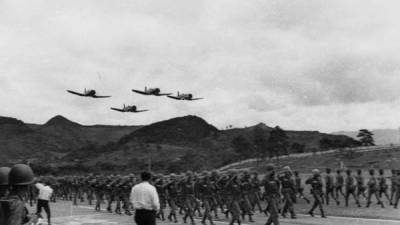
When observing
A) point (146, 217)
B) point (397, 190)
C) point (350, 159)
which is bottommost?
point (146, 217)

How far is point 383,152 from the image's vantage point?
65.6 metres

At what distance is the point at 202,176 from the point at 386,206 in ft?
30.5

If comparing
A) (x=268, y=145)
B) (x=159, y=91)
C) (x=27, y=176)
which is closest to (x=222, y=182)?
(x=27, y=176)

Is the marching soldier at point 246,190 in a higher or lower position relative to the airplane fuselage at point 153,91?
lower

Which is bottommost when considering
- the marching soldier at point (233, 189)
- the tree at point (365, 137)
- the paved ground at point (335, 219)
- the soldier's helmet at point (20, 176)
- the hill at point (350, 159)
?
the paved ground at point (335, 219)

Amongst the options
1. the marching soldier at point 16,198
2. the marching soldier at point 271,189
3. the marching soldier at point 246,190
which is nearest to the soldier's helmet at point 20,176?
the marching soldier at point 16,198

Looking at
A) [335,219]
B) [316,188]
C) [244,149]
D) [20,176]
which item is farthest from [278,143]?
[20,176]

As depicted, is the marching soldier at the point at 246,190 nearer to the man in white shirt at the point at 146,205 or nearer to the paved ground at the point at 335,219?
the paved ground at the point at 335,219

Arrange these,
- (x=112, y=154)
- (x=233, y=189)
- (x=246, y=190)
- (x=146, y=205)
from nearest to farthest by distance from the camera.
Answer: (x=146, y=205) < (x=233, y=189) < (x=246, y=190) < (x=112, y=154)

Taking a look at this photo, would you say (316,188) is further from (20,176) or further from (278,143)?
Answer: (278,143)

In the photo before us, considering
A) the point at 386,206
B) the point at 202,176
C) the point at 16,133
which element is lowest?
the point at 386,206

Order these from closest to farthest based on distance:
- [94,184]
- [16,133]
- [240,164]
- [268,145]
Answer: [94,184]
[240,164]
[268,145]
[16,133]

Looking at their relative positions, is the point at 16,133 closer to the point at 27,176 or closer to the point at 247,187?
the point at 247,187

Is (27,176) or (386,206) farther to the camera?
(386,206)
